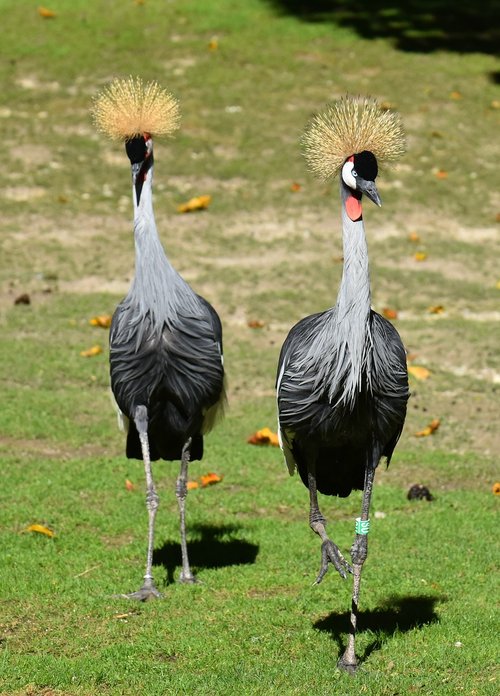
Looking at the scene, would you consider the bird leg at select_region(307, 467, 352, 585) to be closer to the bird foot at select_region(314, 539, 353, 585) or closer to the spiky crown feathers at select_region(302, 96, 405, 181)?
the bird foot at select_region(314, 539, 353, 585)

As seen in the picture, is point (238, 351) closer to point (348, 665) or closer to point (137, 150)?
point (137, 150)

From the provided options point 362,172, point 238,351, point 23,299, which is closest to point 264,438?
point 238,351

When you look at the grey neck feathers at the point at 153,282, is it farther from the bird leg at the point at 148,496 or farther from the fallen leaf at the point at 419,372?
the fallen leaf at the point at 419,372

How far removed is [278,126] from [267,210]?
3.49m

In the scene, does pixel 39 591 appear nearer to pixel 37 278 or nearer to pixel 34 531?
pixel 34 531

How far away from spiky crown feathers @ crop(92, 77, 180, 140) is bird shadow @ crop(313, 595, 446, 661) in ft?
12.1

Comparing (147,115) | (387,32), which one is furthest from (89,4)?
(147,115)

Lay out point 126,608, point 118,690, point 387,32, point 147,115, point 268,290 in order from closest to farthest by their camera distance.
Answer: point 118,690, point 126,608, point 147,115, point 268,290, point 387,32

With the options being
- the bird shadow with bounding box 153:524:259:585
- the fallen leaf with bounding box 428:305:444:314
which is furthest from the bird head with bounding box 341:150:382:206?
the fallen leaf with bounding box 428:305:444:314

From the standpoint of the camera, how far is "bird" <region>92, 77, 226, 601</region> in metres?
8.09

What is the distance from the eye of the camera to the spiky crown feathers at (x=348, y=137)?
663 cm

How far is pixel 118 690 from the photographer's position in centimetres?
644

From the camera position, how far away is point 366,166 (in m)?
6.56

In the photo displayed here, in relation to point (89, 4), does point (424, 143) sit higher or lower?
lower
